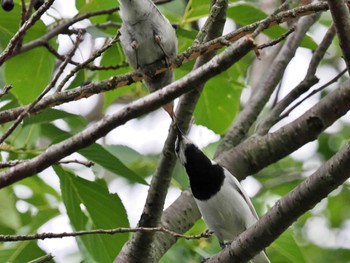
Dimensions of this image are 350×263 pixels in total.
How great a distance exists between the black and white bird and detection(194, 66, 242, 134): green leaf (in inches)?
14.6

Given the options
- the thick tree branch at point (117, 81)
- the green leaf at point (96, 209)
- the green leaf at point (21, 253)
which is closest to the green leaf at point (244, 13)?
the green leaf at point (96, 209)

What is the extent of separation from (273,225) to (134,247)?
2.58 ft

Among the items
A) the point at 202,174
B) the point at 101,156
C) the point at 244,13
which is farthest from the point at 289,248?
the point at 244,13

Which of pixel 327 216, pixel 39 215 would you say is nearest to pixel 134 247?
pixel 39 215

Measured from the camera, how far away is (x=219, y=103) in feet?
16.5

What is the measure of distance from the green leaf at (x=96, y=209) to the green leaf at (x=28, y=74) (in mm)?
740

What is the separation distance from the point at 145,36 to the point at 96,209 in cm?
91

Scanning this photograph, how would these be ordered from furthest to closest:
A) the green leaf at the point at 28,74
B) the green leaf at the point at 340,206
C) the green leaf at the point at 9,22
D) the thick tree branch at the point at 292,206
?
the green leaf at the point at 340,206
the green leaf at the point at 28,74
the green leaf at the point at 9,22
the thick tree branch at the point at 292,206

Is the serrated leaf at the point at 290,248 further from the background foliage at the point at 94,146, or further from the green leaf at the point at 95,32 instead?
the green leaf at the point at 95,32

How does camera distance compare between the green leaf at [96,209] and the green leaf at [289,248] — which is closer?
Result: the green leaf at [96,209]

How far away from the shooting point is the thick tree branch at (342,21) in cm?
237

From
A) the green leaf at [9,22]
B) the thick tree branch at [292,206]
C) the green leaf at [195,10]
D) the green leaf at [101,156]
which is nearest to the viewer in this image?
the thick tree branch at [292,206]

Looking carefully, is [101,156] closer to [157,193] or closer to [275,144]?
[157,193]

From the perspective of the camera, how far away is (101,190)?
146 inches
